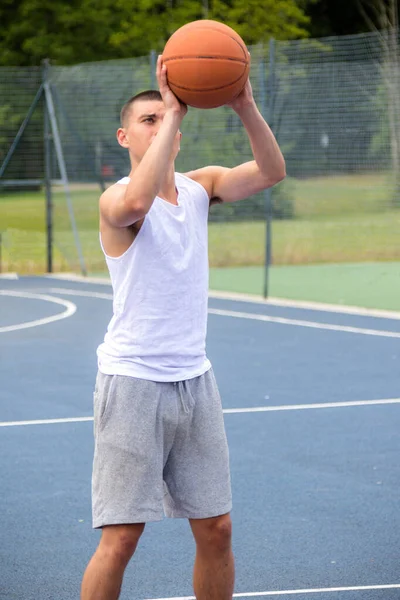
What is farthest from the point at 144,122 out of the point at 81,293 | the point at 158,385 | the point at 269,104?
the point at 81,293

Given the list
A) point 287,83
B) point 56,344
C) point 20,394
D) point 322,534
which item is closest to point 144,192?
point 322,534

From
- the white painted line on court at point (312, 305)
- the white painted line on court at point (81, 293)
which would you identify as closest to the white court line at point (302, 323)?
the white painted line on court at point (81, 293)

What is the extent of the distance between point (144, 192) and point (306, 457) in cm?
337

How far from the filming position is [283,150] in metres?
13.9

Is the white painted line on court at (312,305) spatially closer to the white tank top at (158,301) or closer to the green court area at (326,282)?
the green court area at (326,282)

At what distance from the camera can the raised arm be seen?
142 inches

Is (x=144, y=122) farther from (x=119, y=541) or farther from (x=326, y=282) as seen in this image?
(x=326, y=282)

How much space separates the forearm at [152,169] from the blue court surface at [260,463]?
1711mm

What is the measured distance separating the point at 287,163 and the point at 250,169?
10.8 metres

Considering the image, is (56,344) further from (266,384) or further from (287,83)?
(287,83)

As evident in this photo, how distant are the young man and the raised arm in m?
0.01

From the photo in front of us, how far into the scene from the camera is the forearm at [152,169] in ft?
10.6

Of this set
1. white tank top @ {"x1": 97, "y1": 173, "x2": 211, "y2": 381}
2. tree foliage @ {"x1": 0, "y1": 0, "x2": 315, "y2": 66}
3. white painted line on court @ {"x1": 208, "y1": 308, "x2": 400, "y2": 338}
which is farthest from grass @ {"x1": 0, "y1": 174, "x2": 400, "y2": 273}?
tree foliage @ {"x1": 0, "y1": 0, "x2": 315, "y2": 66}

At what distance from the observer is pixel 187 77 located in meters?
3.48
